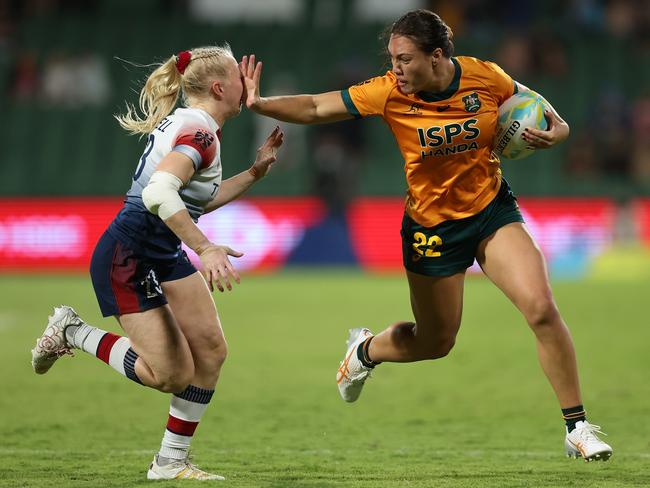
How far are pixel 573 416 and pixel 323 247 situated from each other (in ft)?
36.7

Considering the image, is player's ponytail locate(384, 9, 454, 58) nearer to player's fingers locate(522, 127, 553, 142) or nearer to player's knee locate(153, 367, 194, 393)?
player's fingers locate(522, 127, 553, 142)

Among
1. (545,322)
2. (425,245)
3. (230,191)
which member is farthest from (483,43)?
(545,322)

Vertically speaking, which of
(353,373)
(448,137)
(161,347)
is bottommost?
(353,373)

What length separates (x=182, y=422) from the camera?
518cm

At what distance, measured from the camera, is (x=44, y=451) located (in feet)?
19.2

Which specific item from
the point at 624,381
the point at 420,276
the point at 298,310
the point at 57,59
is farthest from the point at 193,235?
the point at 57,59

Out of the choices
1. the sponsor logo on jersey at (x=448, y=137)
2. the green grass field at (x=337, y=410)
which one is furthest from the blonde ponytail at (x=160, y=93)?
the green grass field at (x=337, y=410)

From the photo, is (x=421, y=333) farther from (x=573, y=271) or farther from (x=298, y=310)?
(x=573, y=271)

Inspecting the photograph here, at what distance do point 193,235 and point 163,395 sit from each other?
3.62 m

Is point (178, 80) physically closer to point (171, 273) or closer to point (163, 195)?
point (163, 195)

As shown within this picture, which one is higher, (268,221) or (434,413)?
(434,413)

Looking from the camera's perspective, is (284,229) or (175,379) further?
(284,229)

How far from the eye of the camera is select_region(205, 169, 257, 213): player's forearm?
17.8 feet

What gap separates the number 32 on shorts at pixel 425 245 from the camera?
5566 mm
